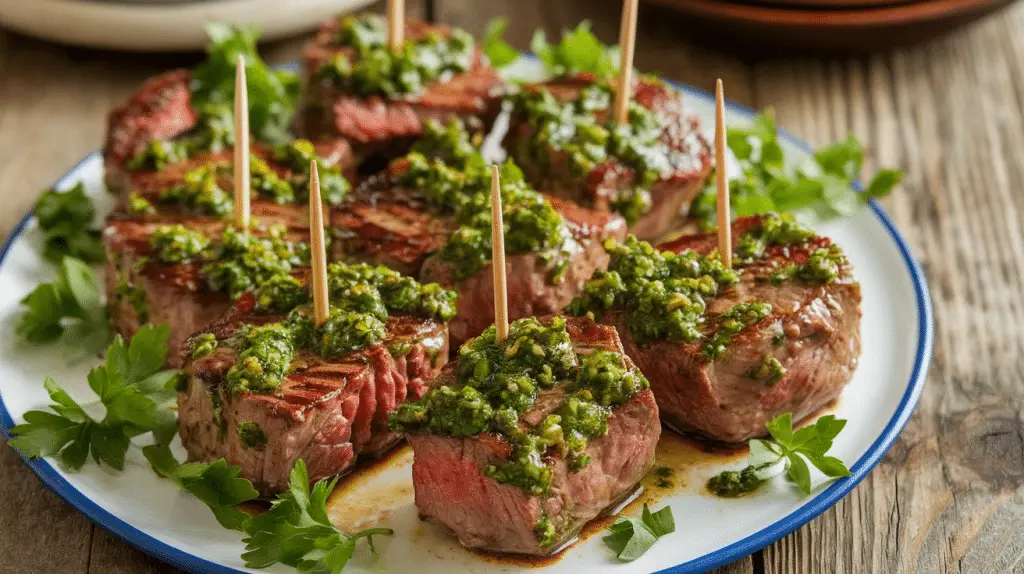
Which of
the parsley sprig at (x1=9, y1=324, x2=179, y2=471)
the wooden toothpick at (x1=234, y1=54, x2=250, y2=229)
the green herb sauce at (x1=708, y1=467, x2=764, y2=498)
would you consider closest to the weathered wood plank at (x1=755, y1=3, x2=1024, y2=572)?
the green herb sauce at (x1=708, y1=467, x2=764, y2=498)

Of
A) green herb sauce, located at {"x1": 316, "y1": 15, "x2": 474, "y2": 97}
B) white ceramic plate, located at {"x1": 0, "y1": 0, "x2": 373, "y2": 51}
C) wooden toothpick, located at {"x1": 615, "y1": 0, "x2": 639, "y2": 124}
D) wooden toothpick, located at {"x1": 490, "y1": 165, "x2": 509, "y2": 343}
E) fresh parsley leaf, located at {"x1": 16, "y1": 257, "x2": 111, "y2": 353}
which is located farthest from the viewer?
white ceramic plate, located at {"x1": 0, "y1": 0, "x2": 373, "y2": 51}

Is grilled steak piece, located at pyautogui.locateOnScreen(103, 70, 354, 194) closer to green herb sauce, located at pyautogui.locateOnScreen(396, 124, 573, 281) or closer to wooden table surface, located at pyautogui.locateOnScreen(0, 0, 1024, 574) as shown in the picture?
green herb sauce, located at pyautogui.locateOnScreen(396, 124, 573, 281)

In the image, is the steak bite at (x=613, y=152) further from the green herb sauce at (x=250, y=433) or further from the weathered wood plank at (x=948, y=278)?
the green herb sauce at (x=250, y=433)

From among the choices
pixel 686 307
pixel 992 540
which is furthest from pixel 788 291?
pixel 992 540

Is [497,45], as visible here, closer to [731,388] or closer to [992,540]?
[731,388]

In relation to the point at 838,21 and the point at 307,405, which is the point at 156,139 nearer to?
the point at 307,405

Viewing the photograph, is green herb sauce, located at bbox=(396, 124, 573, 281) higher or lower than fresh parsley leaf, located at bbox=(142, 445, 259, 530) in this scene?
higher
